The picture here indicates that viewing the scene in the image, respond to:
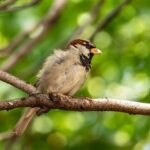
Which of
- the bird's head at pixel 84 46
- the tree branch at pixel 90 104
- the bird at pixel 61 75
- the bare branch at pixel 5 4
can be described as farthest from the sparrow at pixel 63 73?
the tree branch at pixel 90 104

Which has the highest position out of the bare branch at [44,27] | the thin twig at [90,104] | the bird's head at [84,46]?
the bare branch at [44,27]

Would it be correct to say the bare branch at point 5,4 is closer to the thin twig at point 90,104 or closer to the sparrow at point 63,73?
the sparrow at point 63,73

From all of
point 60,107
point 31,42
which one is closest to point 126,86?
point 31,42

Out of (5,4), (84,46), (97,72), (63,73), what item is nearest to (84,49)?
(84,46)

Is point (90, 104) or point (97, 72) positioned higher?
point (97, 72)

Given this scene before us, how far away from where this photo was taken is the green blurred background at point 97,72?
5.48m

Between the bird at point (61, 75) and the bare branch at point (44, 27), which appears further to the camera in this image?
the bare branch at point (44, 27)

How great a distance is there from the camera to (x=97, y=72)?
20.5ft

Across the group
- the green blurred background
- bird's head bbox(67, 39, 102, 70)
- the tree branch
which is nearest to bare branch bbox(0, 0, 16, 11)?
bird's head bbox(67, 39, 102, 70)

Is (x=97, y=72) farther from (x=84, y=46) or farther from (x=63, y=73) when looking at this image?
(x=63, y=73)

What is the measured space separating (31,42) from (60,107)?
188cm

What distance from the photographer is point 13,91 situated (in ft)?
18.6

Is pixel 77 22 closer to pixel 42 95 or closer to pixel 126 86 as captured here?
pixel 126 86

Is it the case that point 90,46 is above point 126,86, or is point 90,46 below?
above
